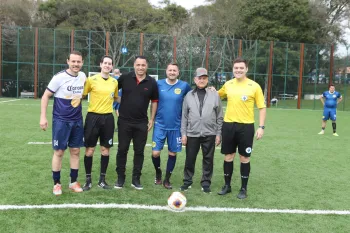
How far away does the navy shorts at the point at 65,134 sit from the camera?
15.7 ft

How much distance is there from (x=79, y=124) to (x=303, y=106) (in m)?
25.7

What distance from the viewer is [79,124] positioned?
4.95 m

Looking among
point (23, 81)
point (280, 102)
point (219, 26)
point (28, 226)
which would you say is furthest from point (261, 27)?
point (28, 226)

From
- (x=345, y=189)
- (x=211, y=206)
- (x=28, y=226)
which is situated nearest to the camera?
(x=28, y=226)

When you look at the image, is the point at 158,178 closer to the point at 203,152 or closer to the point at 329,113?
the point at 203,152

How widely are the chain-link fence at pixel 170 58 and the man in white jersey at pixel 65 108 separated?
23.0 metres

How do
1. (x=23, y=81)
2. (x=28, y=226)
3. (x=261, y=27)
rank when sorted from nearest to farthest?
1. (x=28, y=226)
2. (x=23, y=81)
3. (x=261, y=27)

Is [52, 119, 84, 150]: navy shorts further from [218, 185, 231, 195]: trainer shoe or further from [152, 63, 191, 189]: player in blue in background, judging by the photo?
[218, 185, 231, 195]: trainer shoe

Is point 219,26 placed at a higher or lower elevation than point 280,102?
higher

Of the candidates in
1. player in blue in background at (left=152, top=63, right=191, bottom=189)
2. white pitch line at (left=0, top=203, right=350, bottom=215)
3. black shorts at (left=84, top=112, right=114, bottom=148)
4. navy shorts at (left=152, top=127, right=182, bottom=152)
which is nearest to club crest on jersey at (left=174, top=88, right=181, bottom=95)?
player in blue in background at (left=152, top=63, right=191, bottom=189)

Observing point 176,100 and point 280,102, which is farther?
point 280,102

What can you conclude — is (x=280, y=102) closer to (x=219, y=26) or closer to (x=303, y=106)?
(x=303, y=106)

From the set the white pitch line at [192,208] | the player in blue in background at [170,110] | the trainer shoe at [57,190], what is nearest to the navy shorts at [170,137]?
the player in blue in background at [170,110]

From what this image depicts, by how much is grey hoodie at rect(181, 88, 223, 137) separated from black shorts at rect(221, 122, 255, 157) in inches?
7.1
